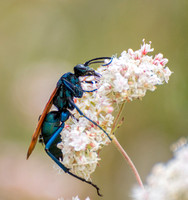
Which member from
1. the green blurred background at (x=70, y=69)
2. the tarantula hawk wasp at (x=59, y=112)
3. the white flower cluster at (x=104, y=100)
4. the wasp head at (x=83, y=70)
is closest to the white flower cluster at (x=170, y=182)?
the white flower cluster at (x=104, y=100)

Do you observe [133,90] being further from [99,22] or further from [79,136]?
[99,22]

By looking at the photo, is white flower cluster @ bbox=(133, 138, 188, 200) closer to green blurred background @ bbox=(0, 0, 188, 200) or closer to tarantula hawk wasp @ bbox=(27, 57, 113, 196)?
tarantula hawk wasp @ bbox=(27, 57, 113, 196)

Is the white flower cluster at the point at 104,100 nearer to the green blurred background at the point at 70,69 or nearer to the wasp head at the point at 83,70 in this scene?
the wasp head at the point at 83,70

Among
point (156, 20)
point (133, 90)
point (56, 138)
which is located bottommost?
point (56, 138)

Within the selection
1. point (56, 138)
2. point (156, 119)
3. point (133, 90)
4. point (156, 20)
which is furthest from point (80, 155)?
point (156, 20)

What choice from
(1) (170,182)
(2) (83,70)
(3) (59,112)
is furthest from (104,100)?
(1) (170,182)
